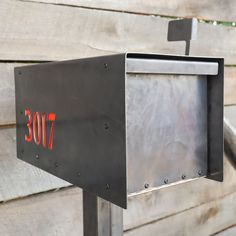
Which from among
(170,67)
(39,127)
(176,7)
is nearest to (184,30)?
(170,67)

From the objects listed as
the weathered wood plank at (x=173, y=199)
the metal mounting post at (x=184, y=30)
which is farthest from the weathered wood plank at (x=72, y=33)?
the weathered wood plank at (x=173, y=199)

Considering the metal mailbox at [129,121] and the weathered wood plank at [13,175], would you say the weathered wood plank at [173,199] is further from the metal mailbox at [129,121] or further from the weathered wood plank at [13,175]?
the metal mailbox at [129,121]

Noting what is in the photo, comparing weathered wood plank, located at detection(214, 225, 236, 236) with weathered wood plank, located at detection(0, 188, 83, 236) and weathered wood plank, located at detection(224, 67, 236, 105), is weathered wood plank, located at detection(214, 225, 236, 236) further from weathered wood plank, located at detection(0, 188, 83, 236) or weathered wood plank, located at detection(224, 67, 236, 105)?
weathered wood plank, located at detection(0, 188, 83, 236)

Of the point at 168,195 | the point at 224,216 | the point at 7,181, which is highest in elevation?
the point at 7,181

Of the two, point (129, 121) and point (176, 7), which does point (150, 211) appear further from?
point (129, 121)

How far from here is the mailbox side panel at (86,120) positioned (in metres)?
0.57

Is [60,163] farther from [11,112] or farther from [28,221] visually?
[28,221]

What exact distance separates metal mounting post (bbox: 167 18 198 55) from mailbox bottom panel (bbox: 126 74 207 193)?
83 mm

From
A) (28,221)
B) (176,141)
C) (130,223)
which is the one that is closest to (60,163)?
(176,141)

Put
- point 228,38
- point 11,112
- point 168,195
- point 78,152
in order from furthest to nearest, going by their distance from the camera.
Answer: point 228,38 < point 168,195 < point 11,112 < point 78,152

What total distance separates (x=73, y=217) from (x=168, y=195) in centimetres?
41

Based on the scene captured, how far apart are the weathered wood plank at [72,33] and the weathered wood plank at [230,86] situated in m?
0.19

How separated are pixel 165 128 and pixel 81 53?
50 cm

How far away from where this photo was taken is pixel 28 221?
1.04 metres
